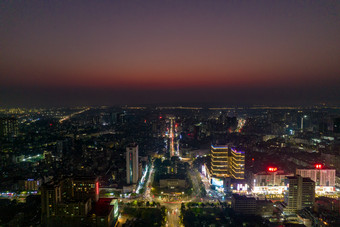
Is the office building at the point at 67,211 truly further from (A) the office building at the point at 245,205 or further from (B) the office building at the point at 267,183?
(B) the office building at the point at 267,183

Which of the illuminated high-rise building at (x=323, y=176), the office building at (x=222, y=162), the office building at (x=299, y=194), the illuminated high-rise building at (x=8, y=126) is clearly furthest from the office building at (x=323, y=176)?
the illuminated high-rise building at (x=8, y=126)

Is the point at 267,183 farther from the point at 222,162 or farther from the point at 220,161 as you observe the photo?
the point at 220,161

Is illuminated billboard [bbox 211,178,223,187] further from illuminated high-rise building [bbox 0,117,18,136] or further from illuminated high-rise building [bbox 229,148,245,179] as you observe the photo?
illuminated high-rise building [bbox 0,117,18,136]

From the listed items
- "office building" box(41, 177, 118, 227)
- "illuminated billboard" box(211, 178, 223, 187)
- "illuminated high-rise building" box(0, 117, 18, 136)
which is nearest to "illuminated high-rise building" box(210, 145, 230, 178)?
"illuminated billboard" box(211, 178, 223, 187)

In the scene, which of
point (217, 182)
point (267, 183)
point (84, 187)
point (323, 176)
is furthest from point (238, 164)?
point (84, 187)

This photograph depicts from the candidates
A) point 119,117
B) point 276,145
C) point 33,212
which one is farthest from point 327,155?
point 119,117

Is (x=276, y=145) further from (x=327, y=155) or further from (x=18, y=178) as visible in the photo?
(x=18, y=178)
